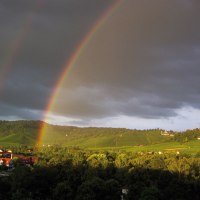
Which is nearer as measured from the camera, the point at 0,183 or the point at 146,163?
the point at 0,183

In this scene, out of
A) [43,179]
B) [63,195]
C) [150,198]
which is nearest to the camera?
[150,198]

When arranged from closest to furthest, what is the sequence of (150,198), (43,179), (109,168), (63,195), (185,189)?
(150,198) → (63,195) → (43,179) → (185,189) → (109,168)

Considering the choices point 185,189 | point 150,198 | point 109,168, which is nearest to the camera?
point 150,198

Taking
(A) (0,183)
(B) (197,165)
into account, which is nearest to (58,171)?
(A) (0,183)

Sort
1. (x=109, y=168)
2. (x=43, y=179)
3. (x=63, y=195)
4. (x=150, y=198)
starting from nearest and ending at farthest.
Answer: (x=150, y=198) < (x=63, y=195) < (x=43, y=179) < (x=109, y=168)

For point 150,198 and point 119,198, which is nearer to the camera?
point 150,198

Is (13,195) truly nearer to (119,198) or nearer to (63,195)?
(63,195)

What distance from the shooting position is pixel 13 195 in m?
55.6

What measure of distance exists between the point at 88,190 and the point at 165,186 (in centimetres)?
2033

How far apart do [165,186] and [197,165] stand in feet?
75.5

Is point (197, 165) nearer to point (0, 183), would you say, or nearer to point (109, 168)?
point (109, 168)

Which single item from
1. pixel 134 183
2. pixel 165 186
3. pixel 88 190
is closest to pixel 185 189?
pixel 165 186

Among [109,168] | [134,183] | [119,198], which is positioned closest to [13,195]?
[119,198]

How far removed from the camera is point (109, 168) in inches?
3452
